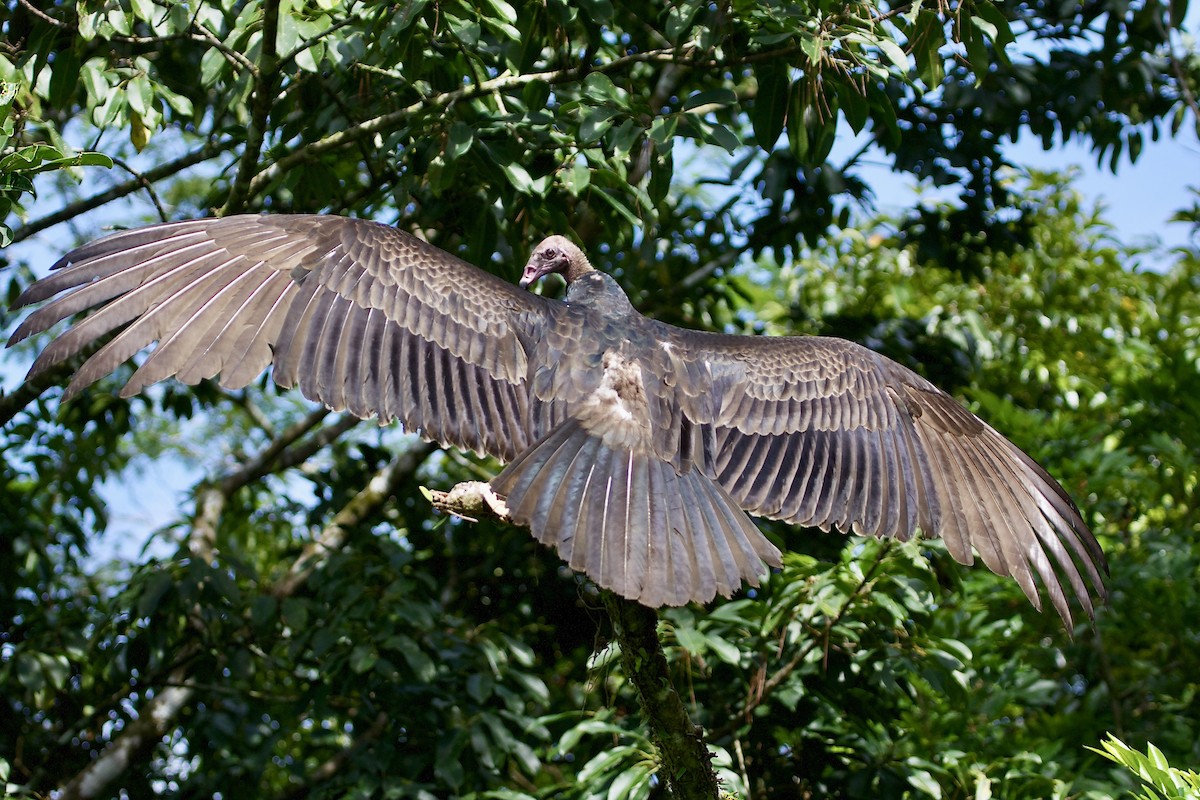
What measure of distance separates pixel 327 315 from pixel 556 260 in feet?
3.43

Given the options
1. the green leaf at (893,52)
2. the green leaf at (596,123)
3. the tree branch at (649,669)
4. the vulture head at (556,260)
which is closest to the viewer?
the tree branch at (649,669)

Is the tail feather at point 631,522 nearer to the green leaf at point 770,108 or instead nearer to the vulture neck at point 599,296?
the vulture neck at point 599,296

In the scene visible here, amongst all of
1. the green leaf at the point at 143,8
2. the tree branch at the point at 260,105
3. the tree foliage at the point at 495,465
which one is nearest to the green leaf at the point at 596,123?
the tree foliage at the point at 495,465

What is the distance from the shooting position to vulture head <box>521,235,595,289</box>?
413 centimetres

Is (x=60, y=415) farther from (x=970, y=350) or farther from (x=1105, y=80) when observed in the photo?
(x=1105, y=80)

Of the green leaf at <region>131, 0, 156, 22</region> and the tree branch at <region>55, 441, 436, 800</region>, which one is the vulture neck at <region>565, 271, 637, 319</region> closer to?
the tree branch at <region>55, 441, 436, 800</region>

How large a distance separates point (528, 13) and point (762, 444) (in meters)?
1.56

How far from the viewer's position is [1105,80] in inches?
203

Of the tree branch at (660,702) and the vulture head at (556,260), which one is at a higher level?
the vulture head at (556,260)

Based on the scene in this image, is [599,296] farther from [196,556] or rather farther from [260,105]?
[196,556]

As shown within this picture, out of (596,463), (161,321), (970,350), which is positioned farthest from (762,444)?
(970,350)

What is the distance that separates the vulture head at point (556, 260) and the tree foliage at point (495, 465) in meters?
0.10

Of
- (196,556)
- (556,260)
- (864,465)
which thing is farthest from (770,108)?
(196,556)

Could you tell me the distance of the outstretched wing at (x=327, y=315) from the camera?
3.07 meters
